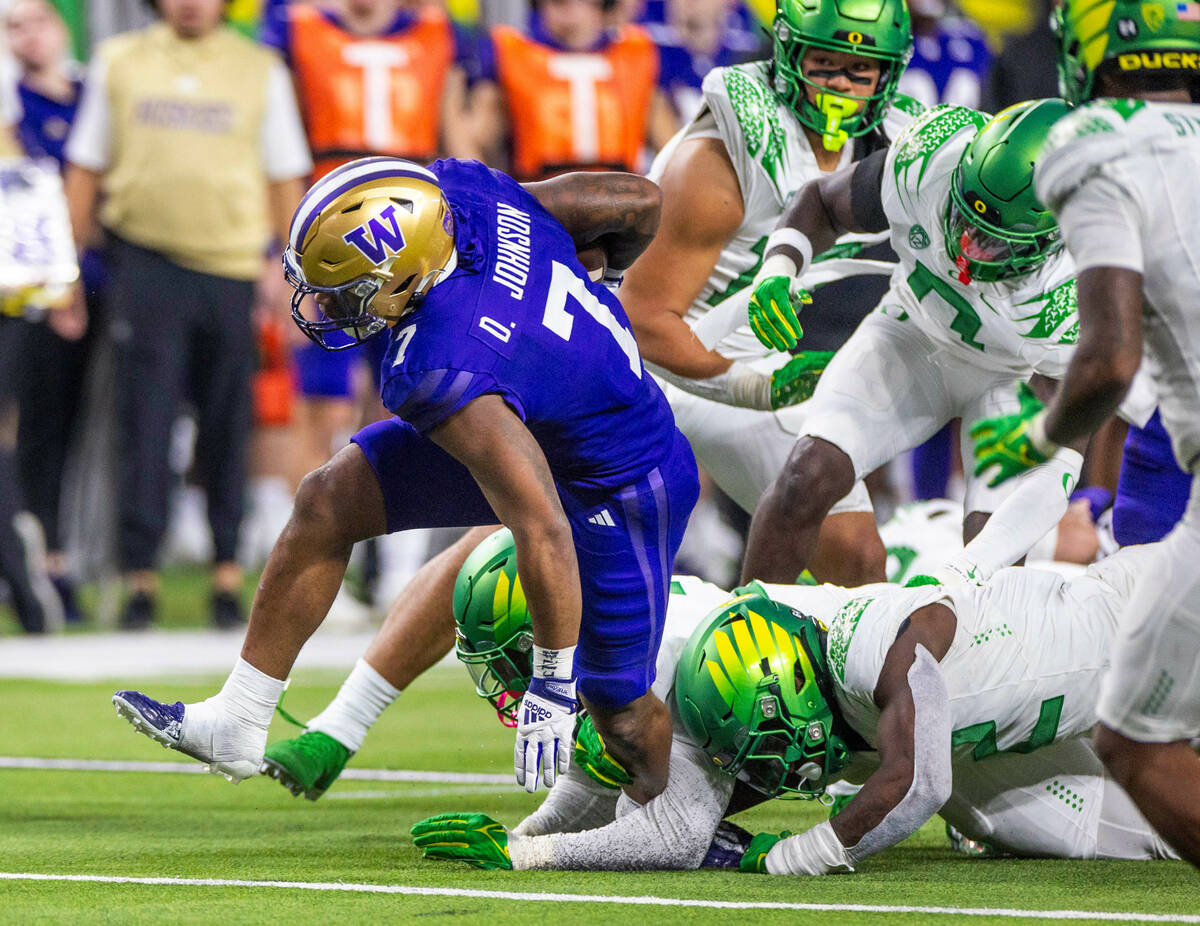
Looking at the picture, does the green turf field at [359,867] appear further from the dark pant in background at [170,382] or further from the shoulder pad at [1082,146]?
the dark pant in background at [170,382]

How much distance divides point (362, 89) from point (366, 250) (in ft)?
17.2

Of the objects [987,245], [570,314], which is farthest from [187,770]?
[987,245]

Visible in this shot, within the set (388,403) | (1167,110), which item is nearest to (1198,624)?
(1167,110)

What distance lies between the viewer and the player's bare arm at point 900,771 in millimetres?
3762

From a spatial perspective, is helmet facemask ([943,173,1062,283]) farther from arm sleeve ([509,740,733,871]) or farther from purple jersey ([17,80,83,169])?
purple jersey ([17,80,83,169])

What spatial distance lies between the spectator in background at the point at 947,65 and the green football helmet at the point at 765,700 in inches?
238

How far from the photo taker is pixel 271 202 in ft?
30.0

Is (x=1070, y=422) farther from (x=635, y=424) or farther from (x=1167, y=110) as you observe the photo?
(x=635, y=424)

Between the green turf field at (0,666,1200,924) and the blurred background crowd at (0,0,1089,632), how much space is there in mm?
3046

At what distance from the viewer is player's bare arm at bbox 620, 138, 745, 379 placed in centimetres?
525

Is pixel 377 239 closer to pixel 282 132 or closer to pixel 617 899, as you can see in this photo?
pixel 617 899

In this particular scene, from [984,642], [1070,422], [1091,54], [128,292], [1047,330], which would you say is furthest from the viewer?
[128,292]

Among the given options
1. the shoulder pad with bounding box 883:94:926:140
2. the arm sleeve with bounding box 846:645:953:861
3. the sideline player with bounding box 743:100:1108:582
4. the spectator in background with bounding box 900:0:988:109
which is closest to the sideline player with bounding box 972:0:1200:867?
the arm sleeve with bounding box 846:645:953:861

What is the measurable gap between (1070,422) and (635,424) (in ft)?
4.16
